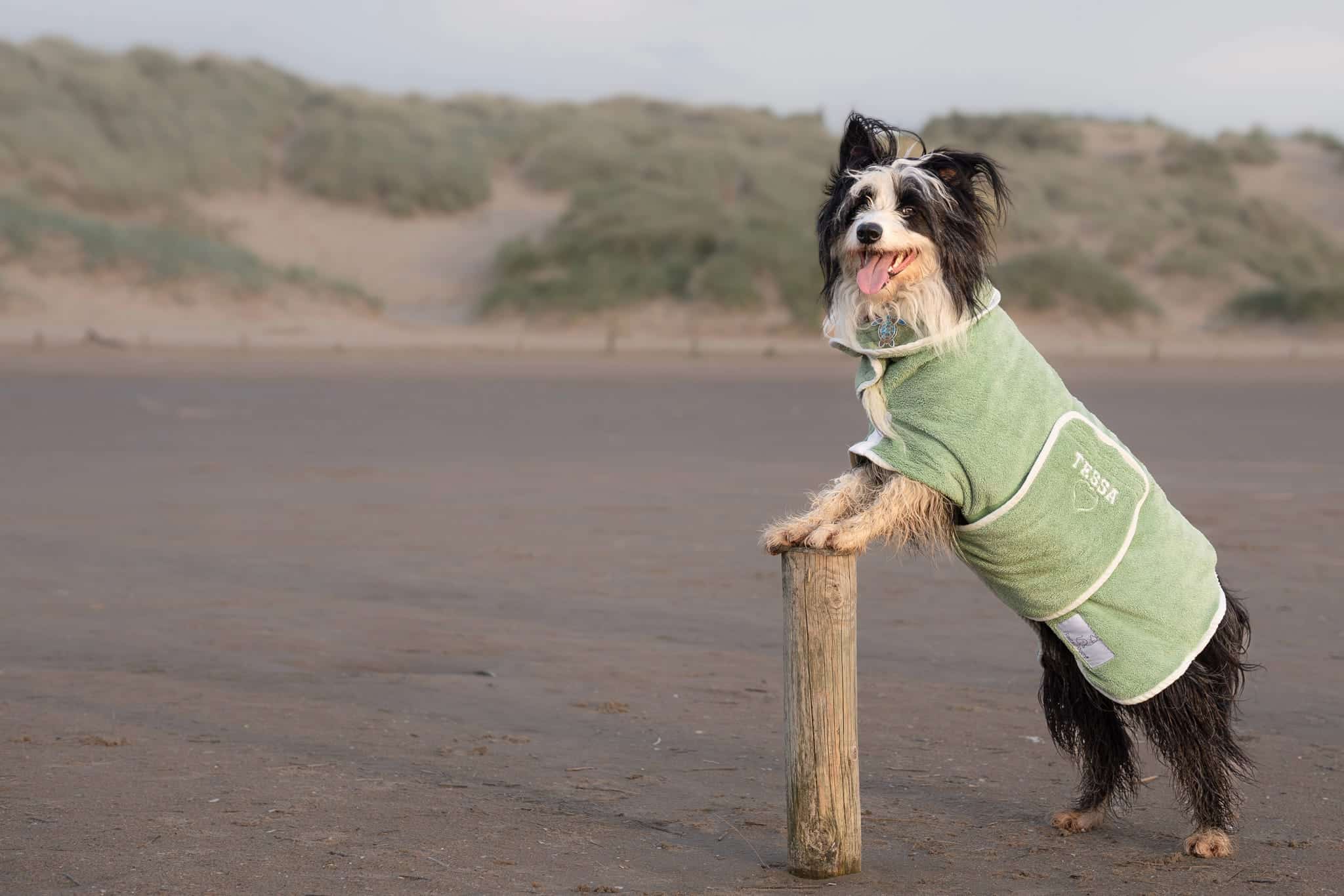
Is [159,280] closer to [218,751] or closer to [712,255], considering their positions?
[712,255]

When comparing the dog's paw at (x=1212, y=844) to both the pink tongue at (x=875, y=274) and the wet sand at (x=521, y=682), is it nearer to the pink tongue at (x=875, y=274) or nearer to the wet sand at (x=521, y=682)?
the wet sand at (x=521, y=682)

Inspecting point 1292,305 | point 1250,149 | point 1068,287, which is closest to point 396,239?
point 1068,287

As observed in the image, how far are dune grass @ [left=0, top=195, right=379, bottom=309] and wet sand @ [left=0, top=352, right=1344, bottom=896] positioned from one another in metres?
12.9

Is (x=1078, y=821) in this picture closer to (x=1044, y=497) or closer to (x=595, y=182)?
(x=1044, y=497)

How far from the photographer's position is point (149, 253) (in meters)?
27.9

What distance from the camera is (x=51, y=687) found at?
6.64m

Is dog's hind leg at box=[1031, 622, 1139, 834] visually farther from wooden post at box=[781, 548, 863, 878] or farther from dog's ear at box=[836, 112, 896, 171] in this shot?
dog's ear at box=[836, 112, 896, 171]

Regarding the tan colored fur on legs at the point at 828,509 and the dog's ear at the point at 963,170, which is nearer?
the dog's ear at the point at 963,170

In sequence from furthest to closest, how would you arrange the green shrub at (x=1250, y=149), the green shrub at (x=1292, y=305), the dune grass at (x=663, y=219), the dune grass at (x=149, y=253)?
the green shrub at (x=1250, y=149) < the green shrub at (x=1292, y=305) < the dune grass at (x=663, y=219) < the dune grass at (x=149, y=253)

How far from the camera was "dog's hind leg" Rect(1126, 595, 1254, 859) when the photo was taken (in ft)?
15.3

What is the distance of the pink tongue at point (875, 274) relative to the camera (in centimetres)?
415

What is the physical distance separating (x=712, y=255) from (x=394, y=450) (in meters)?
16.3

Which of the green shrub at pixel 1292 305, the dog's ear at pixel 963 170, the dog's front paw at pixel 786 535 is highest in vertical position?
the green shrub at pixel 1292 305

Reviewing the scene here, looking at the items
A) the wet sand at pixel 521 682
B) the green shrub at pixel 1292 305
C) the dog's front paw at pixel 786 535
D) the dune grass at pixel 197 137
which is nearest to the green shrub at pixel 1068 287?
the green shrub at pixel 1292 305
